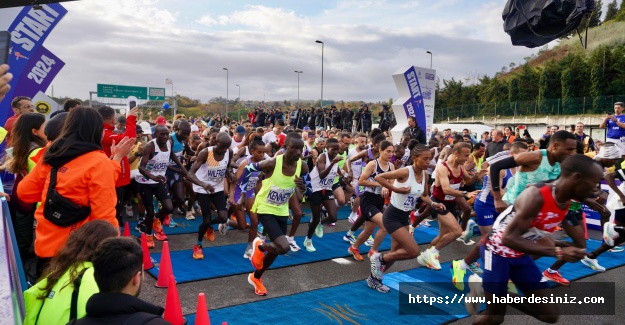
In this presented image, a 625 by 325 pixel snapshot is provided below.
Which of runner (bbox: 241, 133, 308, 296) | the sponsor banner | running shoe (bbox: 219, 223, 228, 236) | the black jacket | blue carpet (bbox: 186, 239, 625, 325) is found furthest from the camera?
running shoe (bbox: 219, 223, 228, 236)

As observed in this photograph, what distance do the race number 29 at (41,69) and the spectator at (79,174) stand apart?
6189mm

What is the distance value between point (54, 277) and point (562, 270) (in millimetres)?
7025

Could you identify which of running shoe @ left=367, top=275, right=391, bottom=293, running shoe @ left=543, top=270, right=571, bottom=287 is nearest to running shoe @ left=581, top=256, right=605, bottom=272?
running shoe @ left=543, top=270, right=571, bottom=287

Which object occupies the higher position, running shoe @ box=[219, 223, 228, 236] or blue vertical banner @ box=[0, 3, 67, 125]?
blue vertical banner @ box=[0, 3, 67, 125]

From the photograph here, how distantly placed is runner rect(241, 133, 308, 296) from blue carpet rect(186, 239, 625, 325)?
43 cm

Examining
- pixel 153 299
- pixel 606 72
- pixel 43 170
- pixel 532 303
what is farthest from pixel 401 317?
pixel 606 72

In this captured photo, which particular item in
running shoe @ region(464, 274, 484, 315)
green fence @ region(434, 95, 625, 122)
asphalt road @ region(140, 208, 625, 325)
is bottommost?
asphalt road @ region(140, 208, 625, 325)

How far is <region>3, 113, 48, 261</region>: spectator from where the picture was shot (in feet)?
13.9

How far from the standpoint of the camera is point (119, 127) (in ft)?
31.9

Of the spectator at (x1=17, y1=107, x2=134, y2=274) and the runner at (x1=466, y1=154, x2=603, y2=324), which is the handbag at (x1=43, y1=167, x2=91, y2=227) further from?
the runner at (x1=466, y1=154, x2=603, y2=324)

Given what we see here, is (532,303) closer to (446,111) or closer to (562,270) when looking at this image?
(562,270)

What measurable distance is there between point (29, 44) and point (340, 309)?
24.4 ft

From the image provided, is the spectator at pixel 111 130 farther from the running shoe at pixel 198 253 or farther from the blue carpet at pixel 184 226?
the blue carpet at pixel 184 226

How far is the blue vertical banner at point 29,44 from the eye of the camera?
8.01 m
